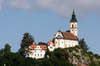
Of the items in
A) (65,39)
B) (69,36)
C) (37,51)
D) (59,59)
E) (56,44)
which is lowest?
(59,59)

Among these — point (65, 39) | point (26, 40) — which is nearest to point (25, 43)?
point (26, 40)

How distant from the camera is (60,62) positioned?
130 m

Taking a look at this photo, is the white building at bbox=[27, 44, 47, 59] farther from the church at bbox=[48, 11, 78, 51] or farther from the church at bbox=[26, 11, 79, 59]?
the church at bbox=[48, 11, 78, 51]

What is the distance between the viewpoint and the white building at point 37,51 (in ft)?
461

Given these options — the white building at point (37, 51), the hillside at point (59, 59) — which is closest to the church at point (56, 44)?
the white building at point (37, 51)

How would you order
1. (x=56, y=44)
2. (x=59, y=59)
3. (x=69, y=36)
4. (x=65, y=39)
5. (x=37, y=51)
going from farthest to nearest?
(x=69, y=36)
(x=65, y=39)
(x=56, y=44)
(x=37, y=51)
(x=59, y=59)

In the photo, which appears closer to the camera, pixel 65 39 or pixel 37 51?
pixel 37 51

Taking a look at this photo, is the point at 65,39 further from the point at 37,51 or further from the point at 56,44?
the point at 37,51

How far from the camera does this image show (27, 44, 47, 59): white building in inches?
5527

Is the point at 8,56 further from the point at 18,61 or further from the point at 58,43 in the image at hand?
the point at 58,43

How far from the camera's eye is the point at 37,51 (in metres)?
141

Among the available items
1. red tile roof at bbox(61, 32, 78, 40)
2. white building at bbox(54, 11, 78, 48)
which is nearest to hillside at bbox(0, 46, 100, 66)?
white building at bbox(54, 11, 78, 48)

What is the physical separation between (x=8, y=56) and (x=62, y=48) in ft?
87.0

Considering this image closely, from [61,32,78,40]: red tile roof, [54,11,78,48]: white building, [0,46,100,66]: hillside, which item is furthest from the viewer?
[61,32,78,40]: red tile roof
